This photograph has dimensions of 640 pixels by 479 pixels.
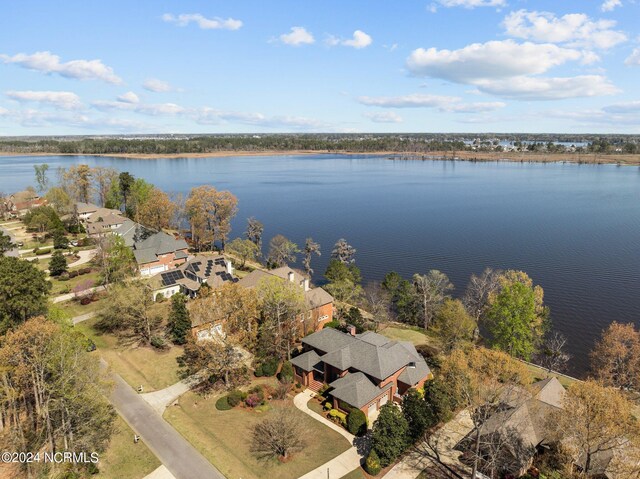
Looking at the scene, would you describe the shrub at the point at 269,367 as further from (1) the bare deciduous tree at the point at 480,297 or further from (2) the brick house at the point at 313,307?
(1) the bare deciduous tree at the point at 480,297

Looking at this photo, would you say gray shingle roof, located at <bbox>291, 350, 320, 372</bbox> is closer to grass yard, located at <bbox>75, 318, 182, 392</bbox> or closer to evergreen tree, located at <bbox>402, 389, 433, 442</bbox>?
evergreen tree, located at <bbox>402, 389, 433, 442</bbox>

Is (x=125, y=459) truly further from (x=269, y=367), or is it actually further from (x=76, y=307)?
(x=76, y=307)

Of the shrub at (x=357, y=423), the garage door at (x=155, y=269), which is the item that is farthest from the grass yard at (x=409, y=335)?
the garage door at (x=155, y=269)

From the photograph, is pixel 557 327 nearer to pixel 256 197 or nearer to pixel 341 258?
pixel 341 258

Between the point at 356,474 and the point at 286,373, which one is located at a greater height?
the point at 286,373

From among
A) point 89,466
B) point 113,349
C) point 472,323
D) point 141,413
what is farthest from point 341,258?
point 89,466

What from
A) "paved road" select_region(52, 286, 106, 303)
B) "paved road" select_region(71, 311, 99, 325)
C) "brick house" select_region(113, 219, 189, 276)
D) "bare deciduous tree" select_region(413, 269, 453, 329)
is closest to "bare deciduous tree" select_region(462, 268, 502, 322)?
"bare deciduous tree" select_region(413, 269, 453, 329)

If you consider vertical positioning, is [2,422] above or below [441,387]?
below

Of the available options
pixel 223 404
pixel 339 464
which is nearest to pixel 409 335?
pixel 339 464
